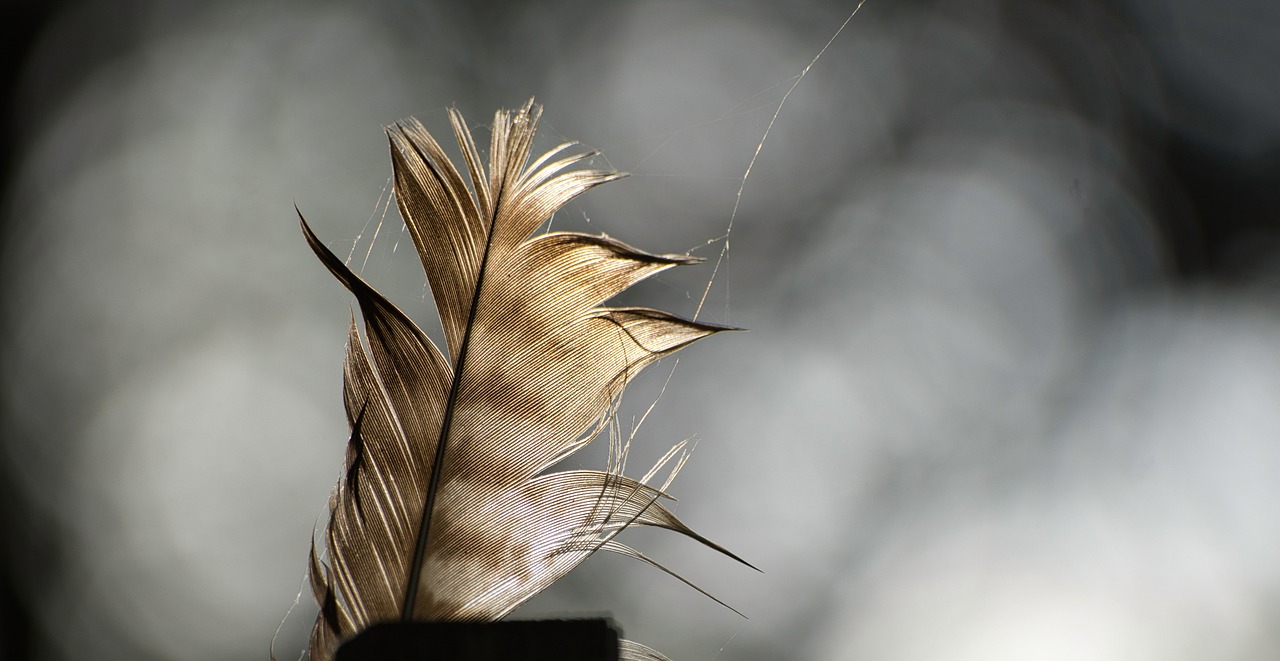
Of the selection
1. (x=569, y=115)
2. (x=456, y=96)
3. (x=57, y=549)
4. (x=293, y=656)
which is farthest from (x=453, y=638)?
(x=57, y=549)

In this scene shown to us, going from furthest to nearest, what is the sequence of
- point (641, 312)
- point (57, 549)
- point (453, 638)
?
point (57, 549), point (641, 312), point (453, 638)

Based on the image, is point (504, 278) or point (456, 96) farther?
point (456, 96)

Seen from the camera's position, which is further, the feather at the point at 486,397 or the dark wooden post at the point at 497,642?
the feather at the point at 486,397

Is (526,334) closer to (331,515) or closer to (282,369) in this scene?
(331,515)

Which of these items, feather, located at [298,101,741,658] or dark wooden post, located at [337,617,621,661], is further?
feather, located at [298,101,741,658]

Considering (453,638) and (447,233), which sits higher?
(447,233)

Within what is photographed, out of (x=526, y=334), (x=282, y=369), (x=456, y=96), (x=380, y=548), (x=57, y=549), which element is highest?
(x=456, y=96)

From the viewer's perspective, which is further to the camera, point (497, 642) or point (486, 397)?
point (486, 397)

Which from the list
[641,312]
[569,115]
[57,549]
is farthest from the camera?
[57,549]
